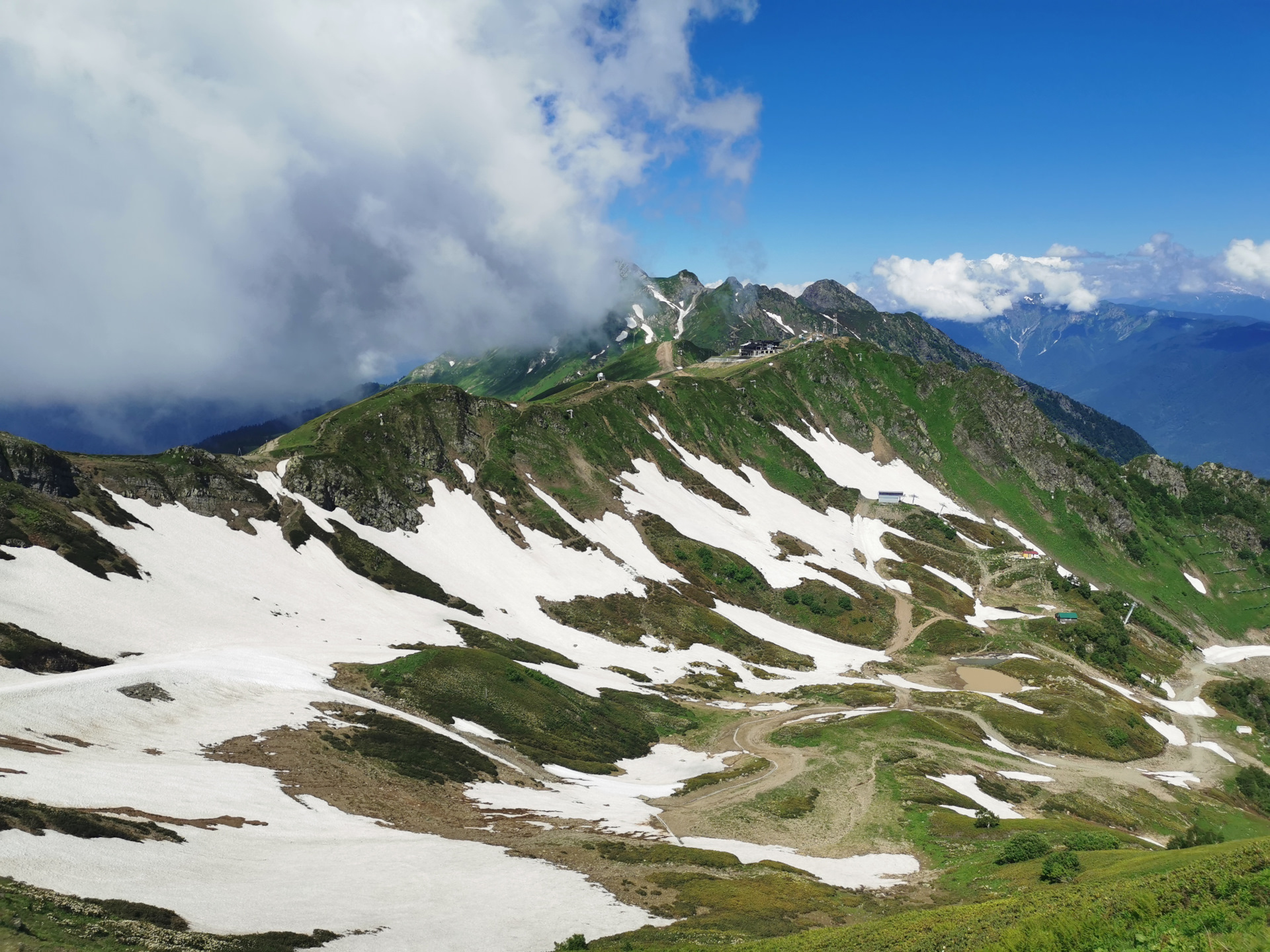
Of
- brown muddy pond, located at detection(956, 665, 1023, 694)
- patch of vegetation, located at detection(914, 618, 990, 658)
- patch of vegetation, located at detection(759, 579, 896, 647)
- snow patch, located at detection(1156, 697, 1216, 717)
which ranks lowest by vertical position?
snow patch, located at detection(1156, 697, 1216, 717)

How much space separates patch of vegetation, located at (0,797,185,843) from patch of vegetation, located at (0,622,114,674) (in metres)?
29.1

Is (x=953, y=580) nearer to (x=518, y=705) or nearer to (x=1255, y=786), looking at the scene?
(x=1255, y=786)

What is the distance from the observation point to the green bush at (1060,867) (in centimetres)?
3650

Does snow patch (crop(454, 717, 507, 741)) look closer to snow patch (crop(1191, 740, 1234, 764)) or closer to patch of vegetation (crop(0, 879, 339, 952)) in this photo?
patch of vegetation (crop(0, 879, 339, 952))

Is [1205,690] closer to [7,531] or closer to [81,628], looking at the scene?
[81,628]

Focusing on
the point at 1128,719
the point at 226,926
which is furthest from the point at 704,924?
the point at 1128,719

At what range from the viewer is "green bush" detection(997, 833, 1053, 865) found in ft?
145

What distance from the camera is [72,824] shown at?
29.2 m

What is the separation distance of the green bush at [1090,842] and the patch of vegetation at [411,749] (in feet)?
152

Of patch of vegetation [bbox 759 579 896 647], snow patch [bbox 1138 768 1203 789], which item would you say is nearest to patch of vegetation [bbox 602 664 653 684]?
patch of vegetation [bbox 759 579 896 647]

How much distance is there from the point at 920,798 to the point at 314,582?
81935 mm

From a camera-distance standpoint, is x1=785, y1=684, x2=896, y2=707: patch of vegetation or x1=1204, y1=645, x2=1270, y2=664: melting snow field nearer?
x1=785, y1=684, x2=896, y2=707: patch of vegetation

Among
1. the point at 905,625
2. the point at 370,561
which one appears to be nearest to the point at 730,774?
the point at 370,561

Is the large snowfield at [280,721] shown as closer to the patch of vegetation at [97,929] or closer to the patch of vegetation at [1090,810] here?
the patch of vegetation at [97,929]
